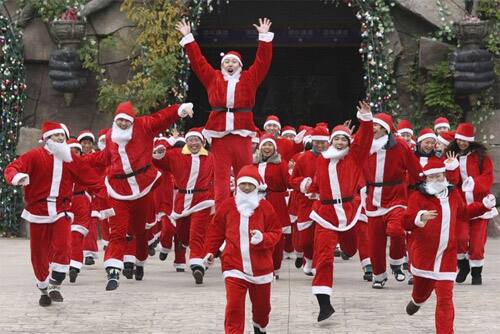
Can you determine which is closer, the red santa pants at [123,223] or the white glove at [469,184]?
the red santa pants at [123,223]

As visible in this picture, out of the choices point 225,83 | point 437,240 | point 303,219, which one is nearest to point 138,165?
point 225,83

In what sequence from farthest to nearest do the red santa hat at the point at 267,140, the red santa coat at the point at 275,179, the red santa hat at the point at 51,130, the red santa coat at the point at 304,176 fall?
the red santa coat at the point at 275,179 < the red santa hat at the point at 267,140 < the red santa coat at the point at 304,176 < the red santa hat at the point at 51,130

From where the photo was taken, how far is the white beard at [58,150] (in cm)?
1291

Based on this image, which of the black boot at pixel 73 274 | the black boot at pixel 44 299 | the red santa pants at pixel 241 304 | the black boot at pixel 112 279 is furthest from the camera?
the black boot at pixel 73 274

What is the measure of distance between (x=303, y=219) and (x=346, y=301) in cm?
268

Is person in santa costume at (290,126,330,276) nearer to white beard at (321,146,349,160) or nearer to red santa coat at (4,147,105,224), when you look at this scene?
white beard at (321,146,349,160)

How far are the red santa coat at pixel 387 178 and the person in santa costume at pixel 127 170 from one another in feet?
7.10

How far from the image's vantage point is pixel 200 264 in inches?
571

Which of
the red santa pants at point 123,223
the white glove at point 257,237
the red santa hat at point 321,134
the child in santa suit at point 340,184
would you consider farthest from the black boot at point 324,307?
the red santa hat at point 321,134

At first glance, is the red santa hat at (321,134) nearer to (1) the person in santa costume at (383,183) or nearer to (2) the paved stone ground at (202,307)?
(1) the person in santa costume at (383,183)

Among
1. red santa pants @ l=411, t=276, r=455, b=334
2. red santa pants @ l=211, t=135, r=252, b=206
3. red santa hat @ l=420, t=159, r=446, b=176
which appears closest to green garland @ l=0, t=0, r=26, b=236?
red santa pants @ l=211, t=135, r=252, b=206

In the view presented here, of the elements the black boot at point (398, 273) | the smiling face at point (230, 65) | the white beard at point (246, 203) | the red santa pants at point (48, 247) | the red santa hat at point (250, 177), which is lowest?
the black boot at point (398, 273)

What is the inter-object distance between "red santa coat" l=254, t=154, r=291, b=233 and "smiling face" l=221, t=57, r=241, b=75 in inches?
75.1

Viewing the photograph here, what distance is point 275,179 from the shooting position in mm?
15742
